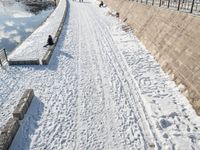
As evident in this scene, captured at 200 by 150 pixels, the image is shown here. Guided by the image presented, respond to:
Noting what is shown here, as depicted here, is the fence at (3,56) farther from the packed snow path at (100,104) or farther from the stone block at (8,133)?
the stone block at (8,133)

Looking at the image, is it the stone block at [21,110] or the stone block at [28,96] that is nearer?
the stone block at [21,110]

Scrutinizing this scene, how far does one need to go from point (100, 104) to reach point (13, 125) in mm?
3659

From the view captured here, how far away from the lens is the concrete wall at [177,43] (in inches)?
444

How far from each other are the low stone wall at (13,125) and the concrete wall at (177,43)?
678 cm

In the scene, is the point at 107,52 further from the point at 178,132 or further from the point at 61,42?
the point at 178,132

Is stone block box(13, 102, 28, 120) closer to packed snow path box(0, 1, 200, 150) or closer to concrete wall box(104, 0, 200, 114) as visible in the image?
packed snow path box(0, 1, 200, 150)

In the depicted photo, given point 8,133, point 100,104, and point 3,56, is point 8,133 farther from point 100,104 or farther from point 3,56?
point 3,56

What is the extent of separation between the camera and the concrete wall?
1128 centimetres

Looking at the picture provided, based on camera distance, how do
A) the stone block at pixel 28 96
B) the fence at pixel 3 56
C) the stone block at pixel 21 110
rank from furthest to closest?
1. the fence at pixel 3 56
2. the stone block at pixel 28 96
3. the stone block at pixel 21 110

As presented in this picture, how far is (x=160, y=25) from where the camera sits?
17.7 meters

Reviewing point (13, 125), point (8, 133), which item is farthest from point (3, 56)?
point (8, 133)

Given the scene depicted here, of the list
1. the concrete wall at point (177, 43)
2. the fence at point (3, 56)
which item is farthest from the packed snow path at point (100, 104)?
the fence at point (3, 56)

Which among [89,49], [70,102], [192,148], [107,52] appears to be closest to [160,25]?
[107,52]

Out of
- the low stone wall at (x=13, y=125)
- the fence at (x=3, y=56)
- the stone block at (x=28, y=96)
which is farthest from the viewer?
the fence at (x=3, y=56)
